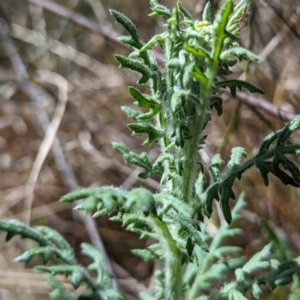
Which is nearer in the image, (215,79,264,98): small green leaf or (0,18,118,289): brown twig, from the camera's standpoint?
(215,79,264,98): small green leaf

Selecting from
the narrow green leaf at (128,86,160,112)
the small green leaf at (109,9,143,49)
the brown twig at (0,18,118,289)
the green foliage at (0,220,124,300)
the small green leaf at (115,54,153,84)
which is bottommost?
the green foliage at (0,220,124,300)

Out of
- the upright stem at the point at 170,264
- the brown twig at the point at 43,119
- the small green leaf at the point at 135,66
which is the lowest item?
the upright stem at the point at 170,264

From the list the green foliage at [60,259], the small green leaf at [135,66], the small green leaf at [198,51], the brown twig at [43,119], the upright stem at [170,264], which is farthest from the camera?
the brown twig at [43,119]

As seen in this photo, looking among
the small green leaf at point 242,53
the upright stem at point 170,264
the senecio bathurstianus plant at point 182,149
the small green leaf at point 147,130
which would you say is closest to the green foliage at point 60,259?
the senecio bathurstianus plant at point 182,149

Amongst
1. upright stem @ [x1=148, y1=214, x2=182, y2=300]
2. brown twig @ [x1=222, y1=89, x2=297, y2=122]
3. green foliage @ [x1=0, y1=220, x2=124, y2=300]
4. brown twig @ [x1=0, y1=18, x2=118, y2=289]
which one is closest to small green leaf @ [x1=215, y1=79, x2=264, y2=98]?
upright stem @ [x1=148, y1=214, x2=182, y2=300]

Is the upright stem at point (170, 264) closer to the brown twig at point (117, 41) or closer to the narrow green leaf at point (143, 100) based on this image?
the narrow green leaf at point (143, 100)

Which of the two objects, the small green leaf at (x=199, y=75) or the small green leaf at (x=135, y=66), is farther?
the small green leaf at (x=135, y=66)

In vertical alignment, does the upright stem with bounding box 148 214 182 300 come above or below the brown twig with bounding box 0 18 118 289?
below

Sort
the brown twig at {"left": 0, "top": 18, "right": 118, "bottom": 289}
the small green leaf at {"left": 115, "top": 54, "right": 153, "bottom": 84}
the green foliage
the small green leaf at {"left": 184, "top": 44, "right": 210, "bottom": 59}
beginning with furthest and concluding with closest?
the brown twig at {"left": 0, "top": 18, "right": 118, "bottom": 289} → the green foliage → the small green leaf at {"left": 115, "top": 54, "right": 153, "bottom": 84} → the small green leaf at {"left": 184, "top": 44, "right": 210, "bottom": 59}

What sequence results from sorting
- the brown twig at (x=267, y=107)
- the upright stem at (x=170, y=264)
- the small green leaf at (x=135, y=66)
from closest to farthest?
the small green leaf at (x=135, y=66)
the upright stem at (x=170, y=264)
the brown twig at (x=267, y=107)

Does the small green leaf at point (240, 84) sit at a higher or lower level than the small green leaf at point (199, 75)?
lower

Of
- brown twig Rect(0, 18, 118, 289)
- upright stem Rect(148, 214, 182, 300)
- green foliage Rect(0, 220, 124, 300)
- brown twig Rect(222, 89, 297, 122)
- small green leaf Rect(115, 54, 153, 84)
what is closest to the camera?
small green leaf Rect(115, 54, 153, 84)

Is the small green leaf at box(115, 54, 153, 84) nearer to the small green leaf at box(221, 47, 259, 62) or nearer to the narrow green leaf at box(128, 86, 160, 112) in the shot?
the narrow green leaf at box(128, 86, 160, 112)

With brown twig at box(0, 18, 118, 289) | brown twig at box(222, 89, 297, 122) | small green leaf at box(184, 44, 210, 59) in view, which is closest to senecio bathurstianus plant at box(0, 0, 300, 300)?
small green leaf at box(184, 44, 210, 59)
